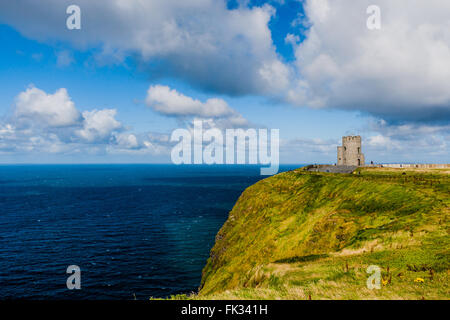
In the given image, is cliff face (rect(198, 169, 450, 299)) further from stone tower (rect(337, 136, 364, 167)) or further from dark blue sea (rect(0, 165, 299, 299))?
stone tower (rect(337, 136, 364, 167))

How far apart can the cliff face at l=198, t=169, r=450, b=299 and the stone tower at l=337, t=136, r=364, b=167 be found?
79.7 ft

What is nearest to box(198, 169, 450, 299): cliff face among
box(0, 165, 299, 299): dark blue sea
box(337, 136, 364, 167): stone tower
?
box(0, 165, 299, 299): dark blue sea

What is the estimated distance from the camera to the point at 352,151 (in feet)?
244

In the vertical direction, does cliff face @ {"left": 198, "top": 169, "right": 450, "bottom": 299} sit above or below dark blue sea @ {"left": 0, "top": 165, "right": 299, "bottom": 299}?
above

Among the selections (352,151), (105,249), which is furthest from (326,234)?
(105,249)

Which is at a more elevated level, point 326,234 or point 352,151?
point 352,151

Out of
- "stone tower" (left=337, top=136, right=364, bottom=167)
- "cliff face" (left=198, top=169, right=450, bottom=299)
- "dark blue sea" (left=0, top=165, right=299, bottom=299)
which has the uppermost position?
"stone tower" (left=337, top=136, right=364, bottom=167)

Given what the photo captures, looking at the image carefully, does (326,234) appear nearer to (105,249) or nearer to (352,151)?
(352,151)

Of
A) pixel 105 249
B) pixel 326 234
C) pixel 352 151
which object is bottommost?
pixel 105 249

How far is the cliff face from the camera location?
52.0ft

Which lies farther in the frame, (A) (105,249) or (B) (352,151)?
(B) (352,151)

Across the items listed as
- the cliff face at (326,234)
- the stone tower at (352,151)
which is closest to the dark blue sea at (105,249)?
the cliff face at (326,234)

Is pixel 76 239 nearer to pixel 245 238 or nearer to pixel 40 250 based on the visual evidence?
pixel 40 250

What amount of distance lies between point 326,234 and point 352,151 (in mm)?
52507
